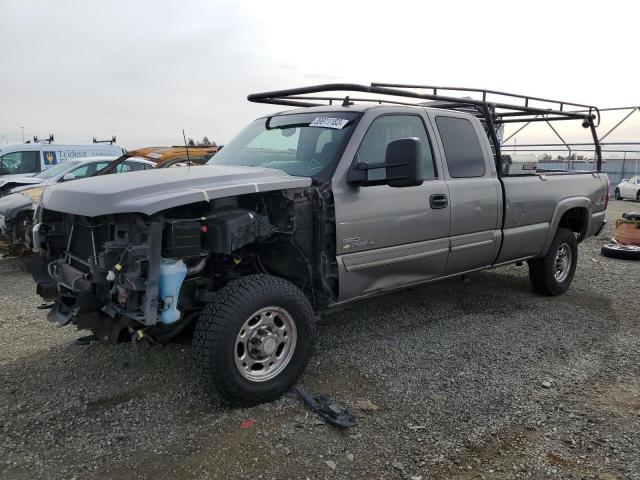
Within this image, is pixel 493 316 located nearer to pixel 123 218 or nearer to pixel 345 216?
pixel 345 216

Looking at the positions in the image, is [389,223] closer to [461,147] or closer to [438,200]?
[438,200]

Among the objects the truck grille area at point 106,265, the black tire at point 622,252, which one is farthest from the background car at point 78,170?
the black tire at point 622,252

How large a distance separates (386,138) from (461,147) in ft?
3.06

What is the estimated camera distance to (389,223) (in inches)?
157

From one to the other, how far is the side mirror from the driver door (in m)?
0.24

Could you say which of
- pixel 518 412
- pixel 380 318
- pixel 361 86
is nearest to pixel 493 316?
pixel 380 318

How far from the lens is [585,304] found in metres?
5.86

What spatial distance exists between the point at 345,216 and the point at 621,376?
8.04ft

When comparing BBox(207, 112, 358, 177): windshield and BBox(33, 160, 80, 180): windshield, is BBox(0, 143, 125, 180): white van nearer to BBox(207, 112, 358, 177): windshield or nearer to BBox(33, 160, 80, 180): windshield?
BBox(33, 160, 80, 180): windshield

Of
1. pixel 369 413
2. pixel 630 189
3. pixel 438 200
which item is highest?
pixel 438 200

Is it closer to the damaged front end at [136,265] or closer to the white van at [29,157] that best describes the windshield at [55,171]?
the white van at [29,157]

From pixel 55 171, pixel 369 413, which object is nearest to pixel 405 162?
pixel 369 413

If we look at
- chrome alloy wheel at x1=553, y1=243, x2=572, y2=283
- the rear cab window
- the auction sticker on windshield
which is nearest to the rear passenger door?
the rear cab window

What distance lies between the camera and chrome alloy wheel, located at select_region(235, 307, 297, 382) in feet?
10.8
